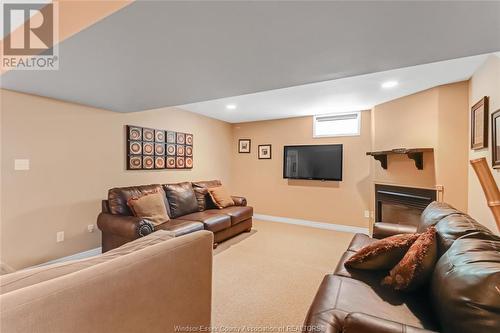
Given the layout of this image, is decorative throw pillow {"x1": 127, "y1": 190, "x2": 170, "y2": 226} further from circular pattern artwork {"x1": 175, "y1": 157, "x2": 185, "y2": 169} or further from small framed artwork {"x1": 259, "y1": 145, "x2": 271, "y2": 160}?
small framed artwork {"x1": 259, "y1": 145, "x2": 271, "y2": 160}

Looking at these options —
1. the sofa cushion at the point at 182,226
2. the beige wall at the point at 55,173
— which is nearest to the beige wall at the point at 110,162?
the beige wall at the point at 55,173

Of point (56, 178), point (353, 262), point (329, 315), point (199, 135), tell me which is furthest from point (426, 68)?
point (56, 178)

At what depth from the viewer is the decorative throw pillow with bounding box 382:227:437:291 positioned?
132 cm

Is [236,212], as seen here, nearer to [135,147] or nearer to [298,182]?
[298,182]

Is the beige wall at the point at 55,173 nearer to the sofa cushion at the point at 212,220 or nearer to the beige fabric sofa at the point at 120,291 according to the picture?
the sofa cushion at the point at 212,220

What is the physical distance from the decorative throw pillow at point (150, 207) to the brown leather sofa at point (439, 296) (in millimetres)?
2269

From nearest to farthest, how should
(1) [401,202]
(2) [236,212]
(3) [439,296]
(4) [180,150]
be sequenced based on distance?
(3) [439,296] < (1) [401,202] < (2) [236,212] < (4) [180,150]

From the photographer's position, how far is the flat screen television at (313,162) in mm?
4461

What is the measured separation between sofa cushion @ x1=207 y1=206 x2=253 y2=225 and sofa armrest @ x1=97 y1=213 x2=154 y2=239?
134cm

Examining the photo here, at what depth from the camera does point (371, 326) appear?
3.07ft

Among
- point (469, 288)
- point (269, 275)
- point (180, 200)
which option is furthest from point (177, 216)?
point (469, 288)

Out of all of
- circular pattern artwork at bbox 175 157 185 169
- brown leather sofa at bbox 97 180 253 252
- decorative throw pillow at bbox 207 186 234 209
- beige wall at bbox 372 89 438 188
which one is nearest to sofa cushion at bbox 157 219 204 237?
brown leather sofa at bbox 97 180 253 252

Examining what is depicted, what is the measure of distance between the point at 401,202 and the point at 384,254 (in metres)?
2.30

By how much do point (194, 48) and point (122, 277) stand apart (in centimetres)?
134
